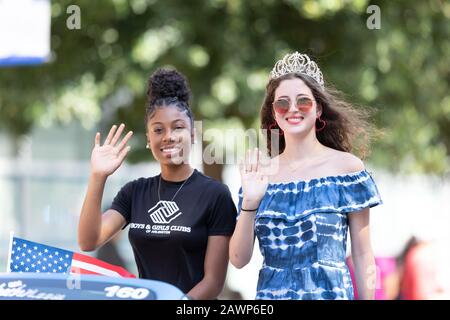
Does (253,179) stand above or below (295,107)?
below

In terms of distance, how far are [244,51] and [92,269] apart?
18.8ft

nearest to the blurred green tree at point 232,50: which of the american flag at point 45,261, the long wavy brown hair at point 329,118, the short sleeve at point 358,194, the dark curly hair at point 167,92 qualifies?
the long wavy brown hair at point 329,118

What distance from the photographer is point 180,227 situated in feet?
12.2

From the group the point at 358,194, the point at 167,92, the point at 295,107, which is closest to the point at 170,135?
the point at 167,92

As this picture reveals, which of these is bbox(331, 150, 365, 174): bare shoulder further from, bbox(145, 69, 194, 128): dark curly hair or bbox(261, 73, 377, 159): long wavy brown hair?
bbox(145, 69, 194, 128): dark curly hair

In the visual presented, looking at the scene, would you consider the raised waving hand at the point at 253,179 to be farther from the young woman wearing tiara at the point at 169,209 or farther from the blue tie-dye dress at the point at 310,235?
the young woman wearing tiara at the point at 169,209

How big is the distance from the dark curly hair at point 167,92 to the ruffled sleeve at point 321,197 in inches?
21.6

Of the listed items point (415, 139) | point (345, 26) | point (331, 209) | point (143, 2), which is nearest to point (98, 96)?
point (143, 2)

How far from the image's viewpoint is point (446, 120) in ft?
38.8

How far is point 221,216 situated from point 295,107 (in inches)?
20.6

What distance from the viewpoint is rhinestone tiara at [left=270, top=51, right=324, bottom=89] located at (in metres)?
3.82

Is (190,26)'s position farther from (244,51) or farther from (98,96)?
(98,96)

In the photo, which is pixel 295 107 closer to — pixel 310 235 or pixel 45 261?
pixel 310 235

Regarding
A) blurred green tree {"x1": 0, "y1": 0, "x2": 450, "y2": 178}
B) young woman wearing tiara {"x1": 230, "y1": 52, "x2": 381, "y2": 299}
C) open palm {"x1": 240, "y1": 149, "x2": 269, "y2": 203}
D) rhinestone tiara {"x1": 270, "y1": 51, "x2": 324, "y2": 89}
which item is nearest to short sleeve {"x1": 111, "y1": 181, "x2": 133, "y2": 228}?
young woman wearing tiara {"x1": 230, "y1": 52, "x2": 381, "y2": 299}
